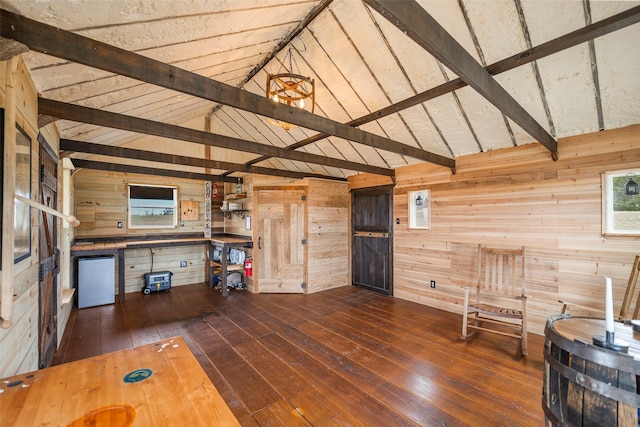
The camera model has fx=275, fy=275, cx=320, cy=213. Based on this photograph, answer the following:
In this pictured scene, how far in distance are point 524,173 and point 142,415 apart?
4.44 metres

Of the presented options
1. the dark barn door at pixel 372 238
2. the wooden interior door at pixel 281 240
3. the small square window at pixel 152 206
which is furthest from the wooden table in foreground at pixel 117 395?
the small square window at pixel 152 206

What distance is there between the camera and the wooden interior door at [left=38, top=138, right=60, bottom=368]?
2324mm

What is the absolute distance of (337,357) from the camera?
114 inches

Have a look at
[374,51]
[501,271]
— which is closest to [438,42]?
[374,51]

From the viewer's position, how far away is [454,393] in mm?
2301

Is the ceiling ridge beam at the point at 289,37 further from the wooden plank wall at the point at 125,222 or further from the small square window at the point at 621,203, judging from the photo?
the small square window at the point at 621,203

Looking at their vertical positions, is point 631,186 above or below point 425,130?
below

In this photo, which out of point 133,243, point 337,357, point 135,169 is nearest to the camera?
point 337,357

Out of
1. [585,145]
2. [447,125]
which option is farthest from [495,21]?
[585,145]

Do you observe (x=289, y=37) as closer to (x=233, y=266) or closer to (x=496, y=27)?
(x=496, y=27)

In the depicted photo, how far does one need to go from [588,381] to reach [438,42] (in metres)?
1.75

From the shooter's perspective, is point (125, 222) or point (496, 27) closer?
point (496, 27)

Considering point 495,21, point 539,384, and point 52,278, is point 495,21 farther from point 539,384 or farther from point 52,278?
point 52,278

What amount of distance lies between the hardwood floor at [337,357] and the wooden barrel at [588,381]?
883 mm
